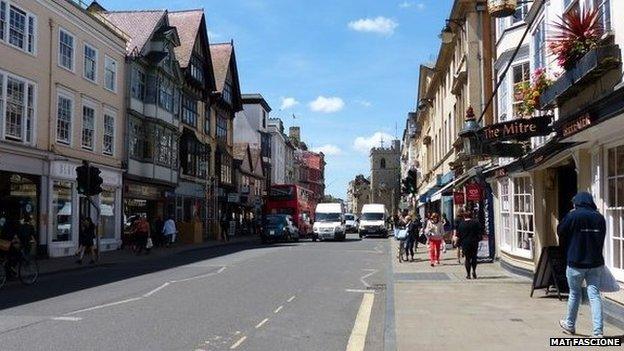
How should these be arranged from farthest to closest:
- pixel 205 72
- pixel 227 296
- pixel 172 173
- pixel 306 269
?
pixel 205 72
pixel 172 173
pixel 306 269
pixel 227 296

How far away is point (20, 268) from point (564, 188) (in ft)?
42.6

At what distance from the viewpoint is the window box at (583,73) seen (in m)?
8.91

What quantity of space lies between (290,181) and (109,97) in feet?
221

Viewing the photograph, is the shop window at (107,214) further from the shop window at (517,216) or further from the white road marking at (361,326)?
the white road marking at (361,326)

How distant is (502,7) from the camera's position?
1285cm

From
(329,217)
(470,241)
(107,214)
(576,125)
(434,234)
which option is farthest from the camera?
(329,217)

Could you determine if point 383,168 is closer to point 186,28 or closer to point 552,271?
point 186,28

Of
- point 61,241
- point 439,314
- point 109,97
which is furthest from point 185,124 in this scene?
point 439,314

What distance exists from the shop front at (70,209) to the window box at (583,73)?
1642 cm

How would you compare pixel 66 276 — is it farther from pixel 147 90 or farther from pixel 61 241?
pixel 147 90

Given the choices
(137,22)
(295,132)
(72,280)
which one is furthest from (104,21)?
(295,132)

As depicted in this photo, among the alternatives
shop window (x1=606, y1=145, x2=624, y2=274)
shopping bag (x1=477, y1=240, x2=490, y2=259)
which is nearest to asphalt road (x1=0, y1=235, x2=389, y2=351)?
shop window (x1=606, y1=145, x2=624, y2=274)

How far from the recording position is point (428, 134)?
5125cm

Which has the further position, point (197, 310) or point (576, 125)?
point (197, 310)
